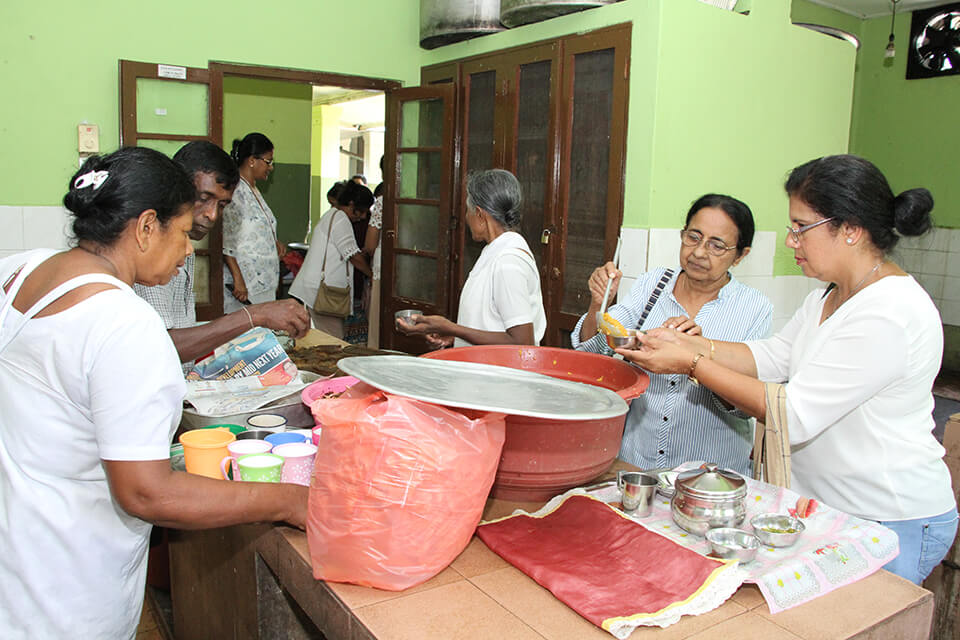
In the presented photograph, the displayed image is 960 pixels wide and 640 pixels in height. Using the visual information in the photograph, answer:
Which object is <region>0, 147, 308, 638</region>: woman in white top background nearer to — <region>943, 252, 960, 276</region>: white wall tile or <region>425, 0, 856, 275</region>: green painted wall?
<region>425, 0, 856, 275</region>: green painted wall

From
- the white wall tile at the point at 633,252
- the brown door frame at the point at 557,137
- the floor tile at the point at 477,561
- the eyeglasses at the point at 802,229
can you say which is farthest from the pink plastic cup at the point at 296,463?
the brown door frame at the point at 557,137

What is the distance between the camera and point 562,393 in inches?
60.2

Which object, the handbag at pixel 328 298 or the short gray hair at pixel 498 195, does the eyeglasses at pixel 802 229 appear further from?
the handbag at pixel 328 298

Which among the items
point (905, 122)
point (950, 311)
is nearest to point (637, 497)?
point (950, 311)

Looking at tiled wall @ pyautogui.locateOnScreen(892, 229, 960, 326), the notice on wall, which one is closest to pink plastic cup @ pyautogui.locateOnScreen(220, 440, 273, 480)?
the notice on wall

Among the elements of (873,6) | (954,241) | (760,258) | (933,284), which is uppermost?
(873,6)

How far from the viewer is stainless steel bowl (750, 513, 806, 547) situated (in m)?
1.42

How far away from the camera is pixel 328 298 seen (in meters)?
5.37

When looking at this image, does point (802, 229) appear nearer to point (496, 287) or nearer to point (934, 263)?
point (496, 287)

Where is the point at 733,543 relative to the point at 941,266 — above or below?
below

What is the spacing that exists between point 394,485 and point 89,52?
4145 mm

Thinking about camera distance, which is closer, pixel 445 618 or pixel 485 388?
pixel 445 618

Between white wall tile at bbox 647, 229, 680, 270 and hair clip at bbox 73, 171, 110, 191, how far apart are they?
3111 mm

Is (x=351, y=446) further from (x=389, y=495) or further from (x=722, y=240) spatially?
(x=722, y=240)
